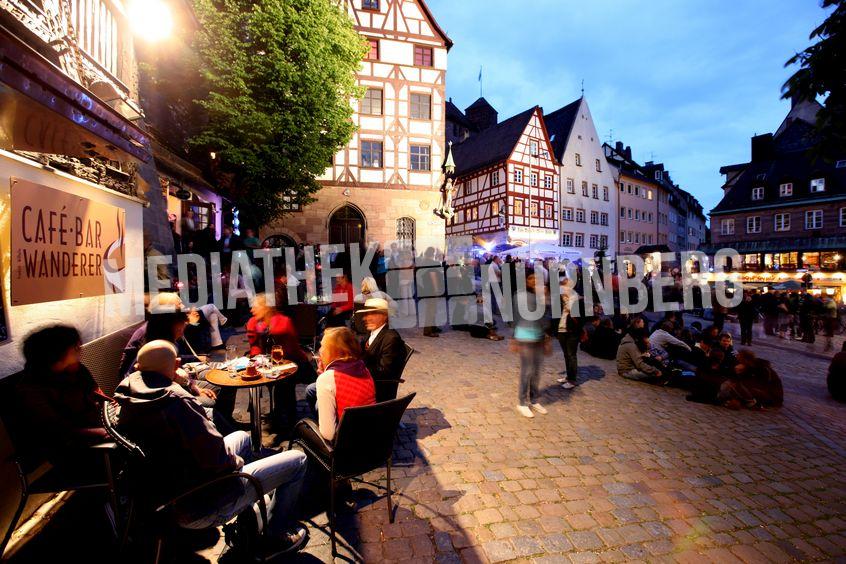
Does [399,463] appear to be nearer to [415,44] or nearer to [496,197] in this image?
[415,44]

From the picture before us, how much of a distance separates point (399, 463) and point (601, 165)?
40.5 metres

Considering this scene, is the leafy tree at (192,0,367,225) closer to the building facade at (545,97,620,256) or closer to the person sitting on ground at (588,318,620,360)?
the person sitting on ground at (588,318,620,360)

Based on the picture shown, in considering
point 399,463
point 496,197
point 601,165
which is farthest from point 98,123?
point 601,165

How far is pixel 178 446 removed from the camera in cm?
219

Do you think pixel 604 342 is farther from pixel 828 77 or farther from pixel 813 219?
pixel 813 219

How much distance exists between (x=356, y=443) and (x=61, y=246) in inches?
155

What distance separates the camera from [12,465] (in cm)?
298

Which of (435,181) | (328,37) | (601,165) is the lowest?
(435,181)

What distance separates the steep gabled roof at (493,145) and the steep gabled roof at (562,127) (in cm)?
480

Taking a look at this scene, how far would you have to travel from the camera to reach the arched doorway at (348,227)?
66.4ft

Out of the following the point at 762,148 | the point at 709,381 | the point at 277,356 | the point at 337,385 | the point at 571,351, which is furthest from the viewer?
the point at 762,148

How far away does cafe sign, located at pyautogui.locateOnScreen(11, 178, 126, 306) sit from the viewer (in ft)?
11.3

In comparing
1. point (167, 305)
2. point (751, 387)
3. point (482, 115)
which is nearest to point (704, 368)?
point (751, 387)

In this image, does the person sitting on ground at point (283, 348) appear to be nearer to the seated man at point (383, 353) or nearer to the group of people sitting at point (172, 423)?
the seated man at point (383, 353)
